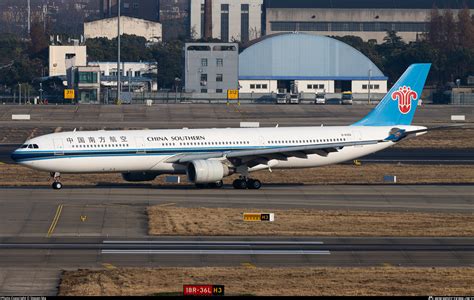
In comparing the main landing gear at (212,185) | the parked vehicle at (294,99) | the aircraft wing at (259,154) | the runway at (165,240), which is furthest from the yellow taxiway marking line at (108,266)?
the parked vehicle at (294,99)

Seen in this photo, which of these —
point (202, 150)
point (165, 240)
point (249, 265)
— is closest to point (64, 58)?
point (202, 150)

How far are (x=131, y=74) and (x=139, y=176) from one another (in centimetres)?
12148

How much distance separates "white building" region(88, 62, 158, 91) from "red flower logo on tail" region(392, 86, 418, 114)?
92.2m

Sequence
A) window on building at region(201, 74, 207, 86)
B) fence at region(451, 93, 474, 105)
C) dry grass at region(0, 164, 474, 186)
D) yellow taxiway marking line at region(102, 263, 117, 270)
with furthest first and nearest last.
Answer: window on building at region(201, 74, 207, 86), fence at region(451, 93, 474, 105), dry grass at region(0, 164, 474, 186), yellow taxiway marking line at region(102, 263, 117, 270)

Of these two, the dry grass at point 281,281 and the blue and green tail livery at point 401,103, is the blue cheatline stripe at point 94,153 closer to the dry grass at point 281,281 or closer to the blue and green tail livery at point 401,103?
the blue and green tail livery at point 401,103

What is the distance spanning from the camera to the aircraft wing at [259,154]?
193ft

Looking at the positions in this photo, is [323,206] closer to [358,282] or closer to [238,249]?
[238,249]

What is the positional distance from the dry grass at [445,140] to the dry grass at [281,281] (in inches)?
2132

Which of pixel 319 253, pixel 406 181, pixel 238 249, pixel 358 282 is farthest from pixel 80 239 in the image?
pixel 406 181

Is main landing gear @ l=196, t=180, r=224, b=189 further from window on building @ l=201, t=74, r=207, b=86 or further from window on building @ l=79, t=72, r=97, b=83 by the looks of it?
window on building @ l=201, t=74, r=207, b=86

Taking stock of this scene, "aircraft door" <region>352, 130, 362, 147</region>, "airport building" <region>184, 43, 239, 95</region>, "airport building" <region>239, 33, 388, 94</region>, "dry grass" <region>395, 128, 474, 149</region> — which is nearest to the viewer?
"aircraft door" <region>352, 130, 362, 147</region>

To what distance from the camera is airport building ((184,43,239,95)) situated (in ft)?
508

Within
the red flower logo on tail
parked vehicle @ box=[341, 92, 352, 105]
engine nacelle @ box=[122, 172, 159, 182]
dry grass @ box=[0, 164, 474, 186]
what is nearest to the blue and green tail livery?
the red flower logo on tail

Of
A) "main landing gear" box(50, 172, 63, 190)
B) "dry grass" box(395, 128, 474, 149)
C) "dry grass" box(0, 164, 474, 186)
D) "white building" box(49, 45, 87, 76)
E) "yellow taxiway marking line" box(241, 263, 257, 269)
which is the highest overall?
"white building" box(49, 45, 87, 76)
